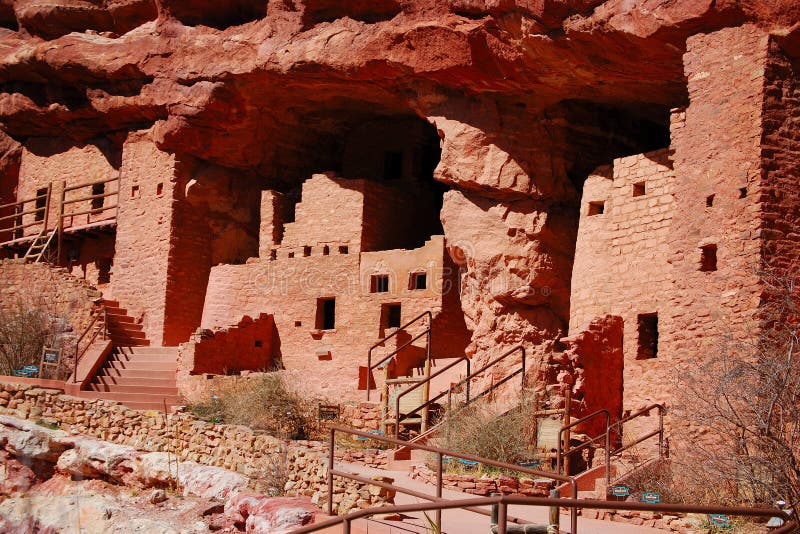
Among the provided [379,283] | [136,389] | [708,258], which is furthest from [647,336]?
[136,389]

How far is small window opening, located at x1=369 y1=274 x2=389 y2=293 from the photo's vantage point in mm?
23688

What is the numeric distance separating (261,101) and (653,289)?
381 inches

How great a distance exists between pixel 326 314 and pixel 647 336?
Result: 8.65 metres

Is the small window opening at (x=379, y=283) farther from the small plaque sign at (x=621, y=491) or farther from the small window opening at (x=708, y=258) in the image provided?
the small plaque sign at (x=621, y=491)

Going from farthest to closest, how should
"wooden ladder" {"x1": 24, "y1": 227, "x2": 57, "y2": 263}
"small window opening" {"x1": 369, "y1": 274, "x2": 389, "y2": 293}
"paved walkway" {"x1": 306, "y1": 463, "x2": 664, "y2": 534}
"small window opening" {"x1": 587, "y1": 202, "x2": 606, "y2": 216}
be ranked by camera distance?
"wooden ladder" {"x1": 24, "y1": 227, "x2": 57, "y2": 263}, "small window opening" {"x1": 369, "y1": 274, "x2": 389, "y2": 293}, "small window opening" {"x1": 587, "y1": 202, "x2": 606, "y2": 216}, "paved walkway" {"x1": 306, "y1": 463, "x2": 664, "y2": 534}

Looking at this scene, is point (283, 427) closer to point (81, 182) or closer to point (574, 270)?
point (574, 270)

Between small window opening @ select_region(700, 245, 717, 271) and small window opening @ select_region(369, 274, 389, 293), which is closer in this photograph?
small window opening @ select_region(700, 245, 717, 271)

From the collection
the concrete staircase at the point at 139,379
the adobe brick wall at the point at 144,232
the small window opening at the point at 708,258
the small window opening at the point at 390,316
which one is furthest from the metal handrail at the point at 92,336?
the small window opening at the point at 708,258

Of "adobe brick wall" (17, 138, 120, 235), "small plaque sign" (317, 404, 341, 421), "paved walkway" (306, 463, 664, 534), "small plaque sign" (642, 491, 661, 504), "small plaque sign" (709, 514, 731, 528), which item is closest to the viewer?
"paved walkway" (306, 463, 664, 534)

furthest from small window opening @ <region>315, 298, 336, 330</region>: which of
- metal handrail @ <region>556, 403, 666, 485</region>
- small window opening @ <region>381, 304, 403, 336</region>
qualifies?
metal handrail @ <region>556, 403, 666, 485</region>

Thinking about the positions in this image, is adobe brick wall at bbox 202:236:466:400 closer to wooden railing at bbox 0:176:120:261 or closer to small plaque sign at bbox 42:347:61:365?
small plaque sign at bbox 42:347:61:365

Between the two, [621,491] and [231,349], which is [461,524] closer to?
[621,491]

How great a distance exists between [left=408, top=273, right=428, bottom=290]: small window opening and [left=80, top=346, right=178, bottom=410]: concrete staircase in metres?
4.79

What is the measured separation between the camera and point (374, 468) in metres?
17.3
